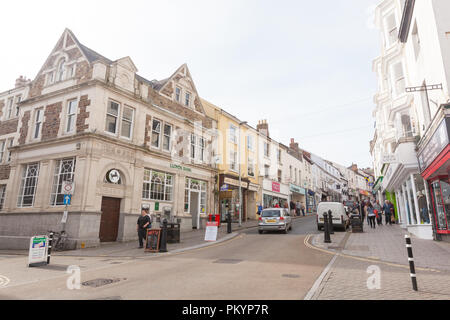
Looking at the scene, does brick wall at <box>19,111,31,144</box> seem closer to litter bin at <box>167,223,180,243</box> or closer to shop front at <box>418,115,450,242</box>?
litter bin at <box>167,223,180,243</box>

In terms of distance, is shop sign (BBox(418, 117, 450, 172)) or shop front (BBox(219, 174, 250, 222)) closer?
shop sign (BBox(418, 117, 450, 172))

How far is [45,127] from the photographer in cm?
1767

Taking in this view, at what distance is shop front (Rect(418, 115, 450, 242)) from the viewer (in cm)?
964

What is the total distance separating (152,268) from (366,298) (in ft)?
19.9

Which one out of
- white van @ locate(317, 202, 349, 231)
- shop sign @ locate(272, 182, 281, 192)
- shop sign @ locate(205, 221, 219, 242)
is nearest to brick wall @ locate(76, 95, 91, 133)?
shop sign @ locate(205, 221, 219, 242)

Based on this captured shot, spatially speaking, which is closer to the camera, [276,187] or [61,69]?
[61,69]

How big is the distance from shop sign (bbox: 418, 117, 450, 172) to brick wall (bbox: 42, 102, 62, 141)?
63.4ft

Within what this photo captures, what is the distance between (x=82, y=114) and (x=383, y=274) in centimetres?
1633

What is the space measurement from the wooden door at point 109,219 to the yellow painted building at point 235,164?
975 cm

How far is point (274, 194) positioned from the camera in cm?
3562

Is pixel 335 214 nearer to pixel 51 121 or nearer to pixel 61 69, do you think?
pixel 51 121

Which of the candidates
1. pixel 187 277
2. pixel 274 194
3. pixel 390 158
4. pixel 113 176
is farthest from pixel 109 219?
pixel 274 194

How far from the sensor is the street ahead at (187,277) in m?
5.68

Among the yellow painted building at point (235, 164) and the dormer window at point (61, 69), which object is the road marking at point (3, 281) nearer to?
the dormer window at point (61, 69)
